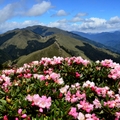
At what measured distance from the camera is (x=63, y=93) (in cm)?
788

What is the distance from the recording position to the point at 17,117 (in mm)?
6109

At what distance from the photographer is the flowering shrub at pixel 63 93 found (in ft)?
21.0

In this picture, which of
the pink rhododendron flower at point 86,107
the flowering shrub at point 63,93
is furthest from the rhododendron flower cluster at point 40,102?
the pink rhododendron flower at point 86,107

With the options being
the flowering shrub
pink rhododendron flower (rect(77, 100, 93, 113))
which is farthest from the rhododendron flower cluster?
pink rhododendron flower (rect(77, 100, 93, 113))

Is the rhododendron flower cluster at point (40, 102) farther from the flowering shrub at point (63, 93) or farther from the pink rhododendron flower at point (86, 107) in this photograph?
the pink rhododendron flower at point (86, 107)

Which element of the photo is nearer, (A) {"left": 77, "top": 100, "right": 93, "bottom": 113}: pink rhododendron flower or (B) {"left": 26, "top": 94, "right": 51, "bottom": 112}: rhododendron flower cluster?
(B) {"left": 26, "top": 94, "right": 51, "bottom": 112}: rhododendron flower cluster

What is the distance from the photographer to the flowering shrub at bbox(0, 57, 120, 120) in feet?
21.0

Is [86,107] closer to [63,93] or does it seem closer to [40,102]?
[63,93]

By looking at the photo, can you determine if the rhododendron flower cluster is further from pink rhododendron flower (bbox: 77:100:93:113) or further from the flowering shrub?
pink rhododendron flower (bbox: 77:100:93:113)

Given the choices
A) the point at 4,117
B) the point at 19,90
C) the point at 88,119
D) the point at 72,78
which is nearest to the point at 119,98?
the point at 88,119

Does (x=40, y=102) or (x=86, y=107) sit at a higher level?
(x=40, y=102)

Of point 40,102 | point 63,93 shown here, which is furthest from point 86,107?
point 40,102

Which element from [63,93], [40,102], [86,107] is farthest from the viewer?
[63,93]

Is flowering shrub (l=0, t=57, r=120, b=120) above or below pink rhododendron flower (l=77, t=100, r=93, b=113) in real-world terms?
above
